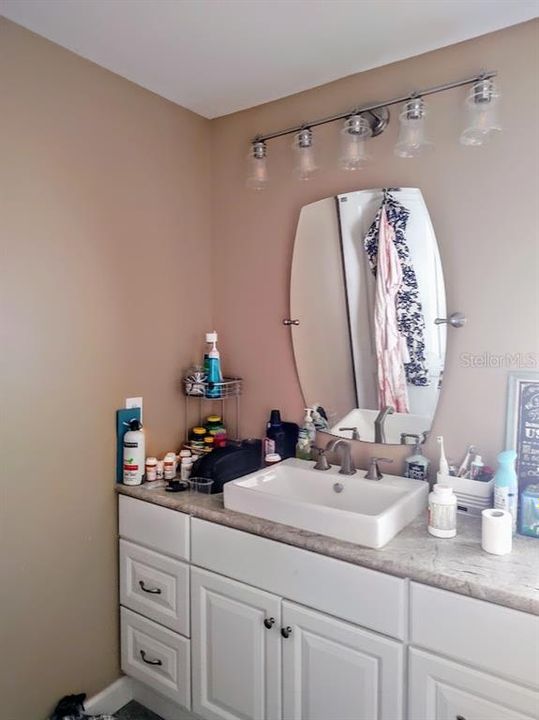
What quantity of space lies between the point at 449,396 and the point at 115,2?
158 centimetres

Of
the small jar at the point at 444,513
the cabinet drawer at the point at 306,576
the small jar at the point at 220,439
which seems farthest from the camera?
the small jar at the point at 220,439

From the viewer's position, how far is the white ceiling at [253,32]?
4.88 feet

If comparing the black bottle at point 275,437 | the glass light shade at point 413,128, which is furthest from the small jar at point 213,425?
the glass light shade at point 413,128

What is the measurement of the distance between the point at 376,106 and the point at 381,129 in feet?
0.25

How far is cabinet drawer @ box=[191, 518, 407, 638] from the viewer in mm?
1302

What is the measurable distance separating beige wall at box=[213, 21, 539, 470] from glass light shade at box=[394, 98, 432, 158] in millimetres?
50

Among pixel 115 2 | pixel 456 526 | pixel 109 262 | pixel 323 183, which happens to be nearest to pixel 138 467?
pixel 109 262

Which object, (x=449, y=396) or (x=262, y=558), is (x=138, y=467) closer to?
(x=262, y=558)

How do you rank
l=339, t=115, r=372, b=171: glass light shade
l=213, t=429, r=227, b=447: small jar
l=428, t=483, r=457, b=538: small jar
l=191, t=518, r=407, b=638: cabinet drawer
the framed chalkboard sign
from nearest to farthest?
l=191, t=518, r=407, b=638: cabinet drawer → l=428, t=483, r=457, b=538: small jar → the framed chalkboard sign → l=339, t=115, r=372, b=171: glass light shade → l=213, t=429, r=227, b=447: small jar

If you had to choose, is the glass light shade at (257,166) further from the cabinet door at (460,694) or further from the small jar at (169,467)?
the cabinet door at (460,694)

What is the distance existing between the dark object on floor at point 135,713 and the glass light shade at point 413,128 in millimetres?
2222

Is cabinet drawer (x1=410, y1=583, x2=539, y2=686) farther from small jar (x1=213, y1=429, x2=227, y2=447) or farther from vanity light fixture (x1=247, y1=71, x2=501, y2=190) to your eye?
vanity light fixture (x1=247, y1=71, x2=501, y2=190)

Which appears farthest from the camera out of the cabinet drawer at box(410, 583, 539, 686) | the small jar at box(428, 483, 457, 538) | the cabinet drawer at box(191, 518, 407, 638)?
the small jar at box(428, 483, 457, 538)

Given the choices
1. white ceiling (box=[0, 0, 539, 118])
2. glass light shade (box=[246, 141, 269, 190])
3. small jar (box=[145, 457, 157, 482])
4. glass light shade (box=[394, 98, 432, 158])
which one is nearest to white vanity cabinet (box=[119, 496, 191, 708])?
small jar (box=[145, 457, 157, 482])
